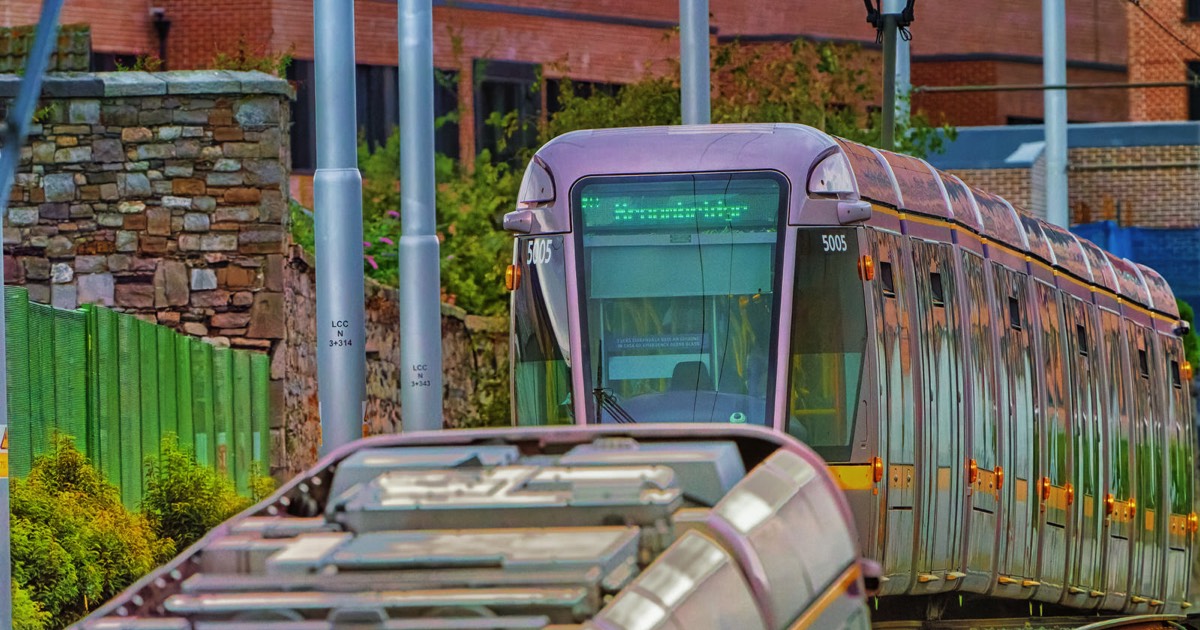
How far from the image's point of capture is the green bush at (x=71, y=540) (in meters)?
13.4

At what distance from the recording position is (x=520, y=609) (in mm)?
6391

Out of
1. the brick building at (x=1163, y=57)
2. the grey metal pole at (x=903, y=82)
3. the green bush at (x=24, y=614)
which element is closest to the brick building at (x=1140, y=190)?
the brick building at (x=1163, y=57)

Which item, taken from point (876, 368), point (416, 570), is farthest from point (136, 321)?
point (416, 570)

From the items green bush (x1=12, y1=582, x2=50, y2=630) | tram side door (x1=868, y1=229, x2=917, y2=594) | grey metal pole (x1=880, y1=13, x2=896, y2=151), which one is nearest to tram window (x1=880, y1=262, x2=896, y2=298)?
tram side door (x1=868, y1=229, x2=917, y2=594)

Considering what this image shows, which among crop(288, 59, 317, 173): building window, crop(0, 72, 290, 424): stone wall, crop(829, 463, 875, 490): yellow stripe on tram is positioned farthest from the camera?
crop(288, 59, 317, 173): building window

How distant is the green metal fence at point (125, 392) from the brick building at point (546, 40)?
12824 mm

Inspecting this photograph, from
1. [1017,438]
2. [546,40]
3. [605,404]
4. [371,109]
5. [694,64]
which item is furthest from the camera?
[546,40]

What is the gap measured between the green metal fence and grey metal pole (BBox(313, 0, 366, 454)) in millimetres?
1688

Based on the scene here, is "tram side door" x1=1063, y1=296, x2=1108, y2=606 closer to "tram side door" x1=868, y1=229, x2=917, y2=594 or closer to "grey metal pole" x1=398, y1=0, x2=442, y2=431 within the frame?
"tram side door" x1=868, y1=229, x2=917, y2=594

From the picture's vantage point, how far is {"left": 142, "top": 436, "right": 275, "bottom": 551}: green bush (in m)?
16.4

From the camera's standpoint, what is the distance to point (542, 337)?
13852mm

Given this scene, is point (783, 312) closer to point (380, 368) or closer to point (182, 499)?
point (182, 499)

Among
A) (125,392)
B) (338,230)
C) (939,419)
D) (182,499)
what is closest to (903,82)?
(182,499)

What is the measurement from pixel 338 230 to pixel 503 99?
88.7 ft
